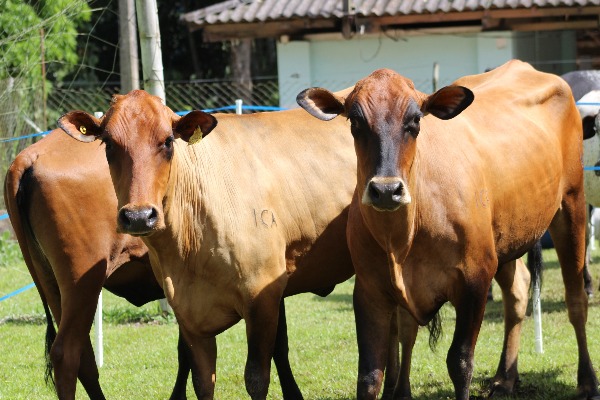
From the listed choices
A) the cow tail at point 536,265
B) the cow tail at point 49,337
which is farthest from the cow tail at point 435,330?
the cow tail at point 49,337

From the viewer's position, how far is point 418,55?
667 inches

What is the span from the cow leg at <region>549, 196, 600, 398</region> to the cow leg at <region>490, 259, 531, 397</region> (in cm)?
33

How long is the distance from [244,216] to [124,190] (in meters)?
0.81

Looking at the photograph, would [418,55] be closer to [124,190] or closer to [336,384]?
[336,384]

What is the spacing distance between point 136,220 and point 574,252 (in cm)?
323

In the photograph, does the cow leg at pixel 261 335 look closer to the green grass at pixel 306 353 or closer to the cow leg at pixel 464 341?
the cow leg at pixel 464 341

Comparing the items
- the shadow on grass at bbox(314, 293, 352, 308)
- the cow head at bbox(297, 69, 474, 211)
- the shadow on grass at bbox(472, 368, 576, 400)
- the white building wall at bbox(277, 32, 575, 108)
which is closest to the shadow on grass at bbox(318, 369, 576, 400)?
the shadow on grass at bbox(472, 368, 576, 400)

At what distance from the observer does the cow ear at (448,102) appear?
520 centimetres

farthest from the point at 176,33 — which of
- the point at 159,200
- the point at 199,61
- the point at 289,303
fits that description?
the point at 159,200

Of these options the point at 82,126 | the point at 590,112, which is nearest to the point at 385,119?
the point at 82,126

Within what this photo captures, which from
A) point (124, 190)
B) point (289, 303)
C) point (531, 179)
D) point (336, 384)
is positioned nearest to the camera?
point (124, 190)

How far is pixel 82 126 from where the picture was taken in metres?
5.53

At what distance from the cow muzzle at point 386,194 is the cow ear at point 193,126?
1091 millimetres

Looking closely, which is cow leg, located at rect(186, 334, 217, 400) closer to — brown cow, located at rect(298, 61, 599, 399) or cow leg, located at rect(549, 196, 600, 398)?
brown cow, located at rect(298, 61, 599, 399)
